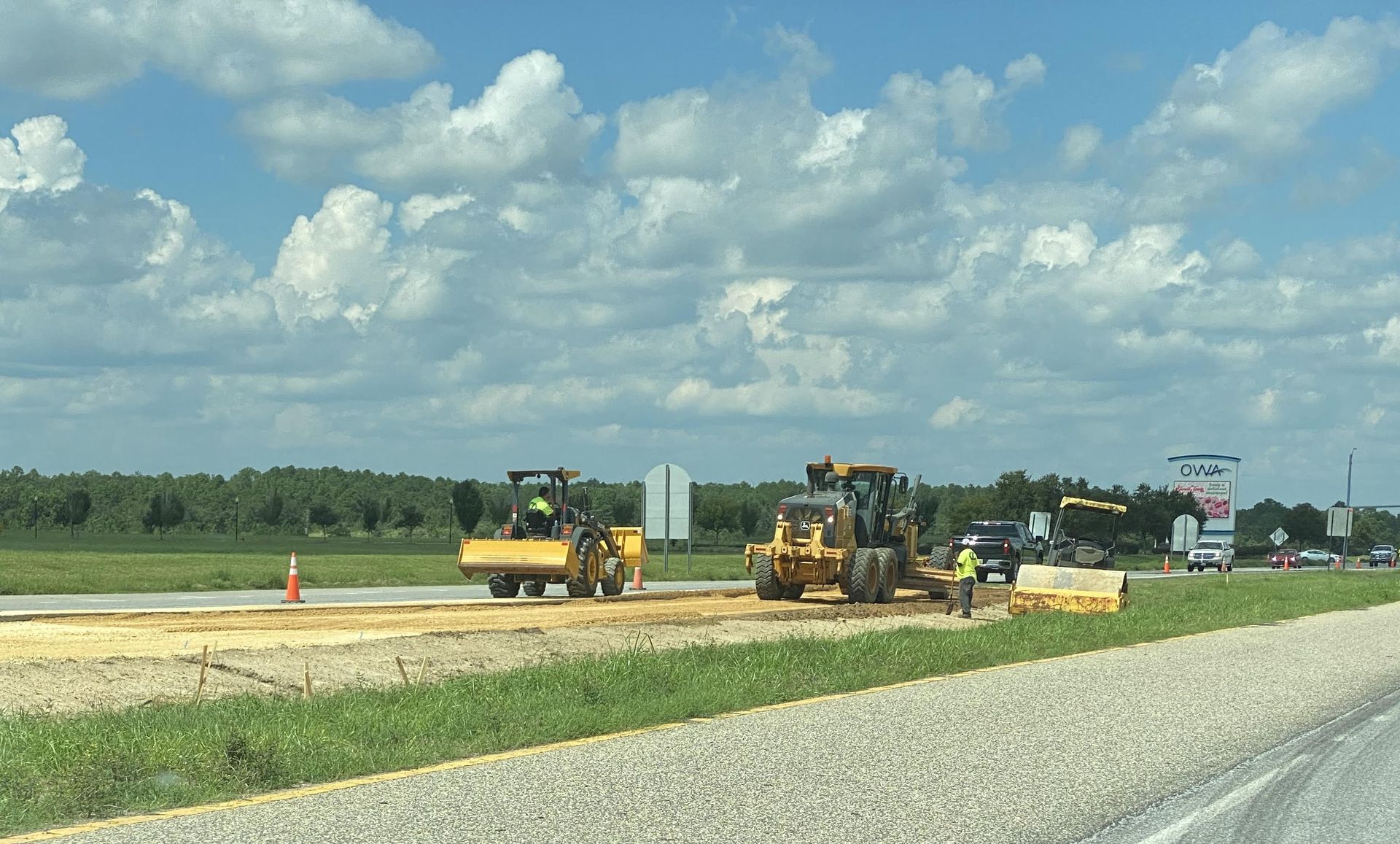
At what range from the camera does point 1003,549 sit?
144 feet

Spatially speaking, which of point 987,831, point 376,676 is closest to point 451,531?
point 376,676

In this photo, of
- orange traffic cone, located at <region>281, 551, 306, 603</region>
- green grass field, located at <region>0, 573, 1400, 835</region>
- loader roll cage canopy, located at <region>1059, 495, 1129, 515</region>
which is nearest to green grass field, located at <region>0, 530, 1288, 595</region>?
orange traffic cone, located at <region>281, 551, 306, 603</region>

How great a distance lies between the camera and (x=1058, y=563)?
136ft

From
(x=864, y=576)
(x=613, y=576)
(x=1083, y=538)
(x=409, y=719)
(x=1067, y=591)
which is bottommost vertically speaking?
(x=409, y=719)

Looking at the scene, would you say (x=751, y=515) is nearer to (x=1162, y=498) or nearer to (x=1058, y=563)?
(x=1162, y=498)

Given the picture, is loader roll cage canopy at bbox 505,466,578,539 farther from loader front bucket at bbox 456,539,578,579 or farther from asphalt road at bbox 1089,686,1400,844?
asphalt road at bbox 1089,686,1400,844

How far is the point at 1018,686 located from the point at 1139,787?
20.1 feet

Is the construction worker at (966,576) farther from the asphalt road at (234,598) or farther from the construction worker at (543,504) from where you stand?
the asphalt road at (234,598)

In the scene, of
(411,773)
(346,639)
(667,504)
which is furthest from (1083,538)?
(411,773)

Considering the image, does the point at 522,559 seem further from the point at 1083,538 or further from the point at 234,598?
the point at 1083,538

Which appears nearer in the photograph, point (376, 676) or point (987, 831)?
point (987, 831)

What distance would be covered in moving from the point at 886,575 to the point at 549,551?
6.47m

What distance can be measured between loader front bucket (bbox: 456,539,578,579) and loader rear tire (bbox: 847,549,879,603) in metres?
5.33

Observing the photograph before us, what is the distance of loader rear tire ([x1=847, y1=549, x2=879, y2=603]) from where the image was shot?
2945cm
